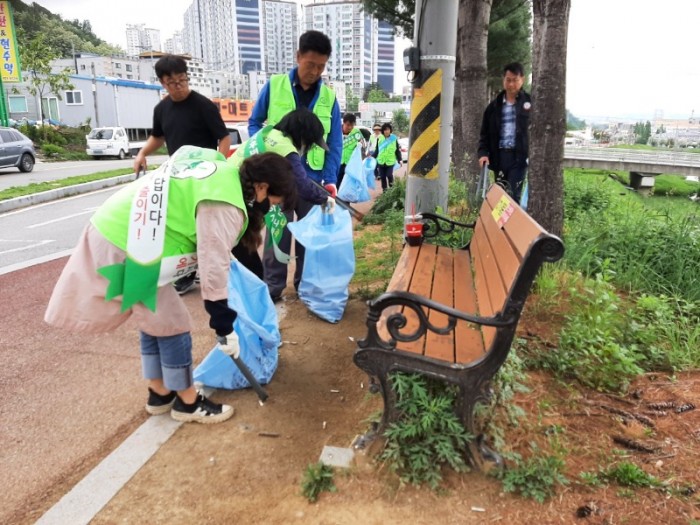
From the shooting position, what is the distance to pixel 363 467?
6.63ft

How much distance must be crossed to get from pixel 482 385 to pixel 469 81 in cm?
689

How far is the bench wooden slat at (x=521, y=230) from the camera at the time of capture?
1850mm

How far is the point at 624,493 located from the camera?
73.9 inches

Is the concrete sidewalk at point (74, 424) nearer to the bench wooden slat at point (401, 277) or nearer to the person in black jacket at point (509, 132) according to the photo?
the bench wooden slat at point (401, 277)

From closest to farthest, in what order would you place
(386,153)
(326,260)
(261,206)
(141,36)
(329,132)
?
(261,206)
(326,260)
(329,132)
(386,153)
(141,36)

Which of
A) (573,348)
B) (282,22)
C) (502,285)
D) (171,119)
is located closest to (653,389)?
(573,348)

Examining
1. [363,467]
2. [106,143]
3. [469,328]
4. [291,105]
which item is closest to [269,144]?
[291,105]

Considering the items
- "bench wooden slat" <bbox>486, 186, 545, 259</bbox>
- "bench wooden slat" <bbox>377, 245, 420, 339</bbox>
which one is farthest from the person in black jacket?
"bench wooden slat" <bbox>486, 186, 545, 259</bbox>

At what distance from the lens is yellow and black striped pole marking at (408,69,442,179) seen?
373 centimetres

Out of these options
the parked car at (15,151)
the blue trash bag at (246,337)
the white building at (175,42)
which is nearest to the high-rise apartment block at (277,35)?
the white building at (175,42)

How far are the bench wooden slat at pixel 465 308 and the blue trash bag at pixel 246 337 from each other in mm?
1028

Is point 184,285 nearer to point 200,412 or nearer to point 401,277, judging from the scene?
point 200,412

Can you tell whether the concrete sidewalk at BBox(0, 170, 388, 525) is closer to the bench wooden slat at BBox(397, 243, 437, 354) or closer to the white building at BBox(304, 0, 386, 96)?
the bench wooden slat at BBox(397, 243, 437, 354)

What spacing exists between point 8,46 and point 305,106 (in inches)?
783
